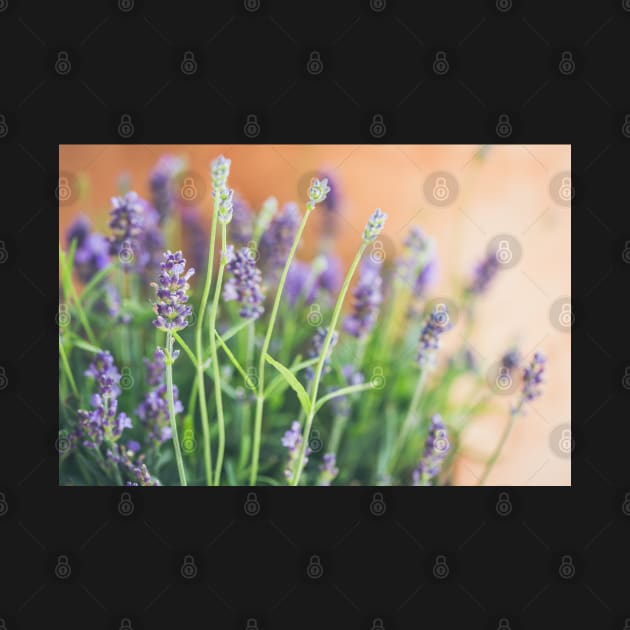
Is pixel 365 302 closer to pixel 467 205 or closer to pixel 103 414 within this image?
pixel 103 414

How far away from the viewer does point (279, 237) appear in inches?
33.6

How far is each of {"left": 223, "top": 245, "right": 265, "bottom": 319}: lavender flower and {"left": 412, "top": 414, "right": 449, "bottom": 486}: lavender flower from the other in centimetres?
25

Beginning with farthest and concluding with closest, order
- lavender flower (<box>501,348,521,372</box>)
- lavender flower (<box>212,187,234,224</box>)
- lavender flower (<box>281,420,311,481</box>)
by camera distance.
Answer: lavender flower (<box>501,348,521,372</box>) < lavender flower (<box>281,420,311,481</box>) < lavender flower (<box>212,187,234,224</box>)

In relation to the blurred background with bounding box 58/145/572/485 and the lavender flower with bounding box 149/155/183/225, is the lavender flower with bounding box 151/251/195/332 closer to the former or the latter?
the lavender flower with bounding box 149/155/183/225

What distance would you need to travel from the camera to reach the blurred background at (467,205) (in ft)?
4.49

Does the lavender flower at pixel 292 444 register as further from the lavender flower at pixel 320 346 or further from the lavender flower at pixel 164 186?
the lavender flower at pixel 164 186

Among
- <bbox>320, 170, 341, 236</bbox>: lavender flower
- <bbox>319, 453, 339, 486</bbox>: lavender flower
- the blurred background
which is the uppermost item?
the blurred background

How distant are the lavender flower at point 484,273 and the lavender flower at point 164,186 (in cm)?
45

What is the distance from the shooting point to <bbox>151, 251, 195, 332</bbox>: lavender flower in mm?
655

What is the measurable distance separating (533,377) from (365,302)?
218 millimetres

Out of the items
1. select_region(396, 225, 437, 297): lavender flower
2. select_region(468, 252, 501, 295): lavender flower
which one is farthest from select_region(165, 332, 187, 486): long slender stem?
select_region(468, 252, 501, 295): lavender flower
